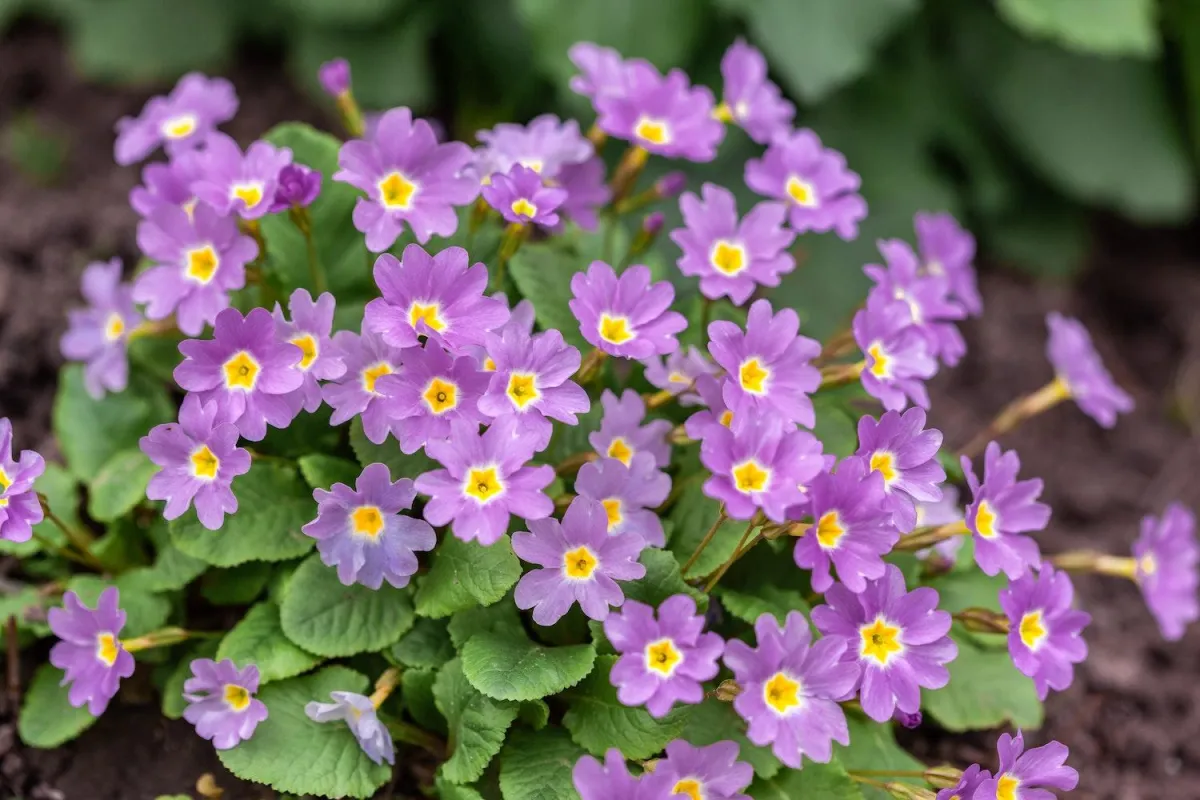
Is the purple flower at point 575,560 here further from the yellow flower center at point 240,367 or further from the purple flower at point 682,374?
the yellow flower center at point 240,367

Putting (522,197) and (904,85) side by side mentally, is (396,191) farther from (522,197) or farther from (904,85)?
(904,85)

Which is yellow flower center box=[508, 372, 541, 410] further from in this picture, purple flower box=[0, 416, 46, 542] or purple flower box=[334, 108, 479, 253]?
purple flower box=[0, 416, 46, 542]

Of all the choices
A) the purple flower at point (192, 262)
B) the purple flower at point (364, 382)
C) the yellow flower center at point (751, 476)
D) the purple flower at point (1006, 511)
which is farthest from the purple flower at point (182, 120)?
the purple flower at point (1006, 511)

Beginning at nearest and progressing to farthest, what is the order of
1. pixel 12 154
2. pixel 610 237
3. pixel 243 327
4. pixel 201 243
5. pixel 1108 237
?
pixel 243 327 < pixel 201 243 < pixel 610 237 < pixel 12 154 < pixel 1108 237

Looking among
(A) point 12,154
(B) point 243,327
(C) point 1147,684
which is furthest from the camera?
(A) point 12,154

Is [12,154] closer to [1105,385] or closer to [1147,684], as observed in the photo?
[1105,385]

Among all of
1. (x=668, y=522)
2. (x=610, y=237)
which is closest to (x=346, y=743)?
(x=668, y=522)

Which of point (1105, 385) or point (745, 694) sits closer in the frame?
point (745, 694)
